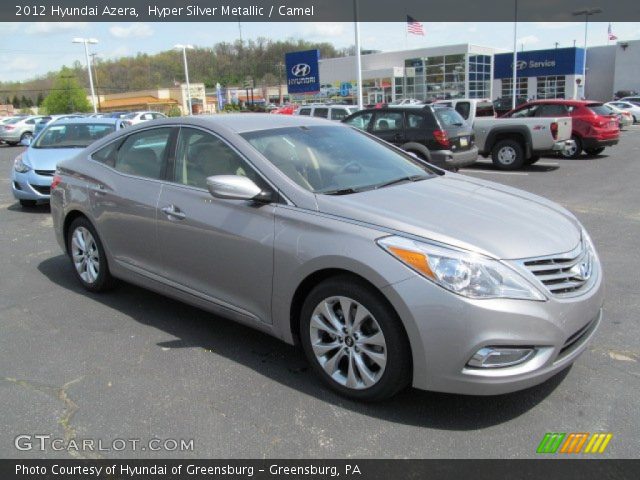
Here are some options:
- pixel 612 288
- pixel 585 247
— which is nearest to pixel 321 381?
pixel 585 247

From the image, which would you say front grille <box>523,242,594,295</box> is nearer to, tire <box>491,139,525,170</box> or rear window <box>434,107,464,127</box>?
rear window <box>434,107,464,127</box>

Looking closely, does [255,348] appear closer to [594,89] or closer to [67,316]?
[67,316]

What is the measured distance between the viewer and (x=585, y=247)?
3.37 metres

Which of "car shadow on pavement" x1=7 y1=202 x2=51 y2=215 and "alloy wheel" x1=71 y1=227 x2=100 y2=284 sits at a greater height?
"alloy wheel" x1=71 y1=227 x2=100 y2=284

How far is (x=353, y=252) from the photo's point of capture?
300 cm

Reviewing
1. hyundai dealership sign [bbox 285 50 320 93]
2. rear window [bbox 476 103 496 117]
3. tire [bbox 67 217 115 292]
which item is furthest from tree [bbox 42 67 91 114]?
tire [bbox 67 217 115 292]

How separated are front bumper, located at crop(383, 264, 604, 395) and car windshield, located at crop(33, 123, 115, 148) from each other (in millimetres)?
8955

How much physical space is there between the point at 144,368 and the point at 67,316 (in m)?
1.34

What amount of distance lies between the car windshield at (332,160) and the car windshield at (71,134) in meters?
7.35

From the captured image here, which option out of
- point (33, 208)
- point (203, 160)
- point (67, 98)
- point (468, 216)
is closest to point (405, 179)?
point (468, 216)

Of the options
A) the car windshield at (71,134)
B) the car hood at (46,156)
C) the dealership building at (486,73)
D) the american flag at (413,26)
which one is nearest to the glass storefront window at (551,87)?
the dealership building at (486,73)

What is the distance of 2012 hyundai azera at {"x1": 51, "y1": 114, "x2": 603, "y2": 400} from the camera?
9.16ft

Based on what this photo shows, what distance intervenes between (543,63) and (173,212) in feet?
161

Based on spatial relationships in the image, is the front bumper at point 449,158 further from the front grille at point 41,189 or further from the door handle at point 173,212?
the door handle at point 173,212
